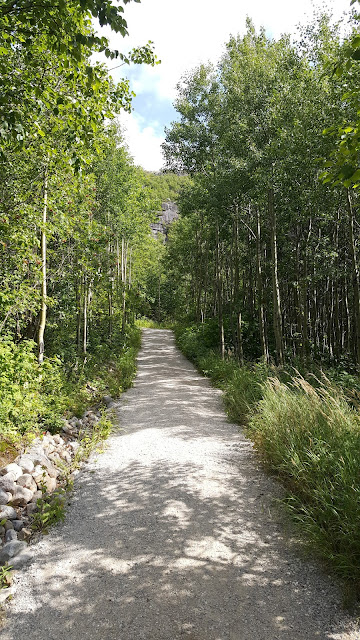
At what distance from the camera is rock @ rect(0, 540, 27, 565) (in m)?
3.23

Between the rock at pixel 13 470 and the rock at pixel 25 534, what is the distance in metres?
0.73

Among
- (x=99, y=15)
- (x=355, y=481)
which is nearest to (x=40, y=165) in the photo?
(x=99, y=15)

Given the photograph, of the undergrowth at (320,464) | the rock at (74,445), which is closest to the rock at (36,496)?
the rock at (74,445)

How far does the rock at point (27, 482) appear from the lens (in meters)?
4.26

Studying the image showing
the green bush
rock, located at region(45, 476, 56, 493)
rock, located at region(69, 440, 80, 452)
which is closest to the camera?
rock, located at region(45, 476, 56, 493)

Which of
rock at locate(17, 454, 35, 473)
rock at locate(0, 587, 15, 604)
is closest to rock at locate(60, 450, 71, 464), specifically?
rock at locate(17, 454, 35, 473)

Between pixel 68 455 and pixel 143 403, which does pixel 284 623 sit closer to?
pixel 68 455

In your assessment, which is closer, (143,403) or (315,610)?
(315,610)

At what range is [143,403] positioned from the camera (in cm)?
900

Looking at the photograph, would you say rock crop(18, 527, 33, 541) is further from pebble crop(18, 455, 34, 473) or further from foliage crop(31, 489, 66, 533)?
pebble crop(18, 455, 34, 473)

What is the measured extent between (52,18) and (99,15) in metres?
0.57

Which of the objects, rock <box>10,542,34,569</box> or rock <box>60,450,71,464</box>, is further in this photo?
rock <box>60,450,71,464</box>

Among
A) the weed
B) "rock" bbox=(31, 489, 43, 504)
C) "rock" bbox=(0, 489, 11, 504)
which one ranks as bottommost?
the weed

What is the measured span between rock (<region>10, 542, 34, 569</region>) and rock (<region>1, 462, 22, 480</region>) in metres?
1.08
